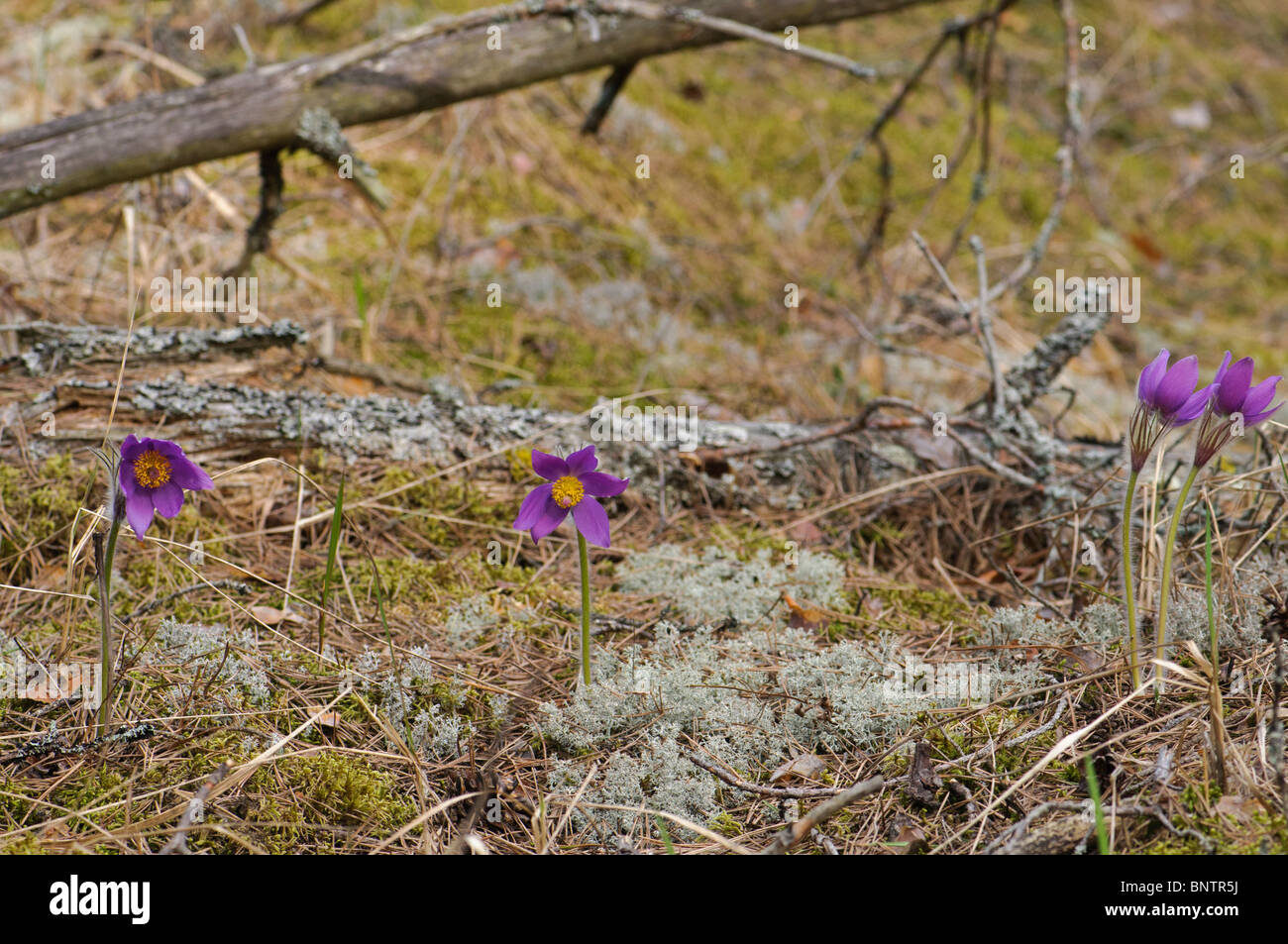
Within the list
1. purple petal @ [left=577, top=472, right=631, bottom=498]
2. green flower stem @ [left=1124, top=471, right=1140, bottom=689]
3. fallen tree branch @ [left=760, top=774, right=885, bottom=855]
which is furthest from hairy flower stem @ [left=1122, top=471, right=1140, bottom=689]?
purple petal @ [left=577, top=472, right=631, bottom=498]

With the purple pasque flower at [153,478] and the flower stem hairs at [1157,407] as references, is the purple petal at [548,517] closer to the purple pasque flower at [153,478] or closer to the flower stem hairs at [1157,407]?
the purple pasque flower at [153,478]

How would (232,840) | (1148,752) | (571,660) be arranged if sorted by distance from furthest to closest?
1. (571,660)
2. (1148,752)
3. (232,840)

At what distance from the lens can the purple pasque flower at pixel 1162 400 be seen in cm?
162

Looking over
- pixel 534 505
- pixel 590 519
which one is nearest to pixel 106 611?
pixel 534 505

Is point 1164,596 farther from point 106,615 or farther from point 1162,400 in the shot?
point 106,615

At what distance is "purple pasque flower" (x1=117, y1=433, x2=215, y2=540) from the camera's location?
63.4 inches

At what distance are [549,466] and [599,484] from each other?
107 mm

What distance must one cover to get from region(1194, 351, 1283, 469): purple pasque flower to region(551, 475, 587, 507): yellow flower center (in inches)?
46.4

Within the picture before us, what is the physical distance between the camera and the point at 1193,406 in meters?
1.64
